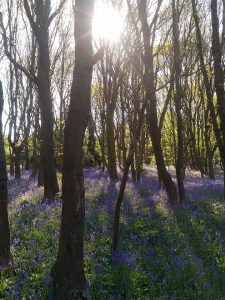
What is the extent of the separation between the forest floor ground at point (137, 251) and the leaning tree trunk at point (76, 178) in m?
0.31

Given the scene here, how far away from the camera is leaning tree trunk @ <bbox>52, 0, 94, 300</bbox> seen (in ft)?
16.3

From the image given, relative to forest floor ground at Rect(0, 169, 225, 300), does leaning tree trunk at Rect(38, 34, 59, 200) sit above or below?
above

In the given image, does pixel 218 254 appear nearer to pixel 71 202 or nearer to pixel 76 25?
pixel 71 202

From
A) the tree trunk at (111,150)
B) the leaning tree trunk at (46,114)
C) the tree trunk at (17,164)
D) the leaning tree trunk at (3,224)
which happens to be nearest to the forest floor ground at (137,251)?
the leaning tree trunk at (3,224)

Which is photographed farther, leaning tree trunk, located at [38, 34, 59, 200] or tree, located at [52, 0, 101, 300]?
leaning tree trunk, located at [38, 34, 59, 200]

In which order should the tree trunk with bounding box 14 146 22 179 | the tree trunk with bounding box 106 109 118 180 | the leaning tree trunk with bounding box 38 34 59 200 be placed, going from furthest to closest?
the tree trunk with bounding box 14 146 22 179
the tree trunk with bounding box 106 109 118 180
the leaning tree trunk with bounding box 38 34 59 200

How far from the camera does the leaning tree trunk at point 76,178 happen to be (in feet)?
16.3

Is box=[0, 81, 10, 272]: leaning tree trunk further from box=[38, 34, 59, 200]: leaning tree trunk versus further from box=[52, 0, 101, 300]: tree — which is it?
box=[38, 34, 59, 200]: leaning tree trunk

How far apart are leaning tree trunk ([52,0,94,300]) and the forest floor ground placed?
309 mm

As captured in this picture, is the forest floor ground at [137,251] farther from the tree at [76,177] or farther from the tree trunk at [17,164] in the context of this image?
the tree trunk at [17,164]

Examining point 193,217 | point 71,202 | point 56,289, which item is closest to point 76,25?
point 71,202

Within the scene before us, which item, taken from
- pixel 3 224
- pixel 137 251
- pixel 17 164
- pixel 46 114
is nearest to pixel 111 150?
pixel 46 114

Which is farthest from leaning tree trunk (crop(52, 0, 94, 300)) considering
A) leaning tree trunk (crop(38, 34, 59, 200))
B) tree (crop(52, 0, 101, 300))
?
leaning tree trunk (crop(38, 34, 59, 200))

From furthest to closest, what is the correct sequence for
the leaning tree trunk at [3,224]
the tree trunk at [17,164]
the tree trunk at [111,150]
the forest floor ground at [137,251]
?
the tree trunk at [17,164] < the tree trunk at [111,150] < the leaning tree trunk at [3,224] < the forest floor ground at [137,251]
